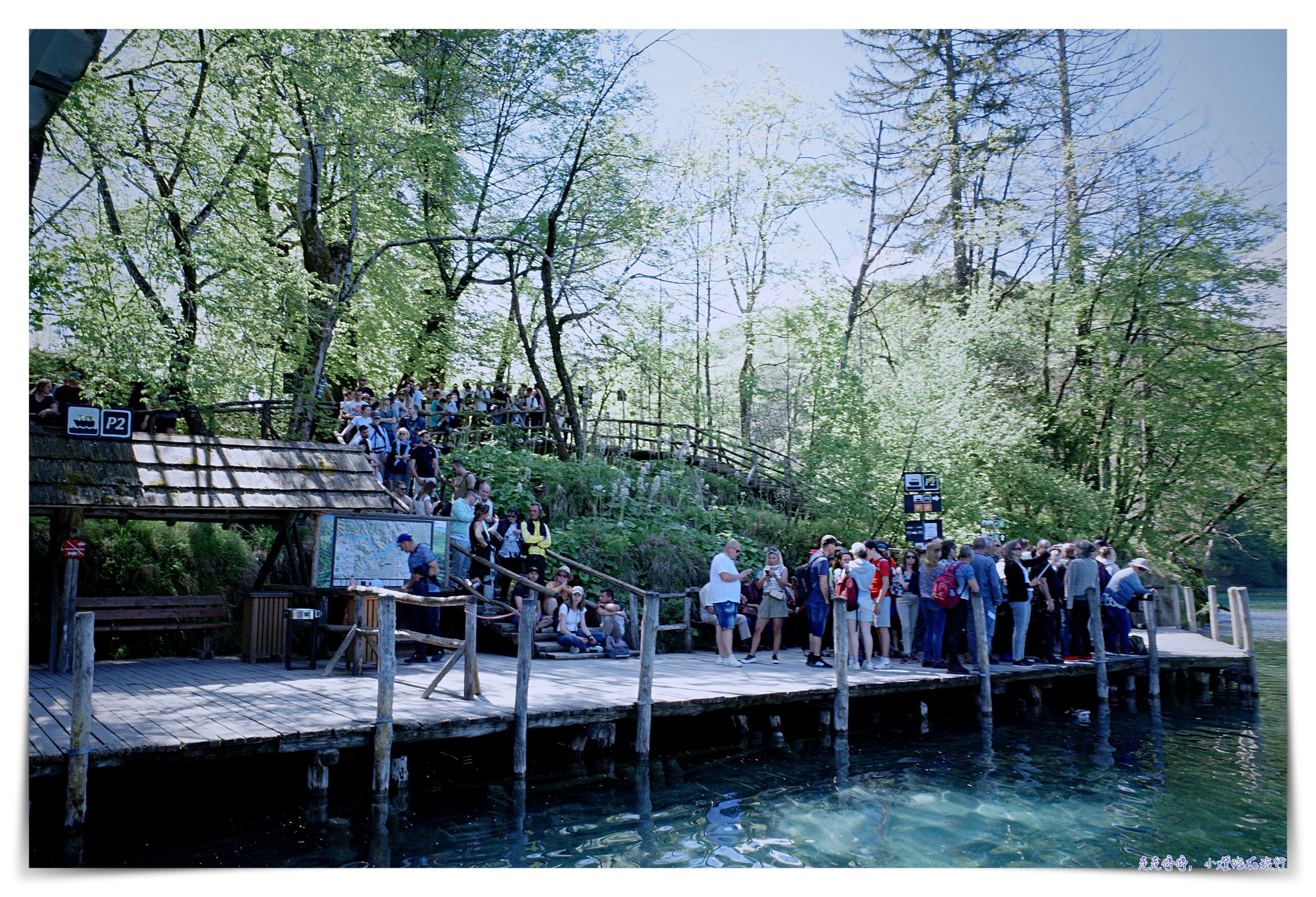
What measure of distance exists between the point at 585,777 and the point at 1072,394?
1986 centimetres

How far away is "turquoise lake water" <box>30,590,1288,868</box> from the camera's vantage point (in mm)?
6762

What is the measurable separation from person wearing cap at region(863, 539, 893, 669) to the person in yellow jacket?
14.1ft

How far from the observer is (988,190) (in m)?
25.6

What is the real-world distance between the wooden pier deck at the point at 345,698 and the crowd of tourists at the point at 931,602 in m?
0.47

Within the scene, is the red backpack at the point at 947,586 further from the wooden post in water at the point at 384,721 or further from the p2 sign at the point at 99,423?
the p2 sign at the point at 99,423

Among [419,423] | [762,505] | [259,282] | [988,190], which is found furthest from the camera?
[988,190]

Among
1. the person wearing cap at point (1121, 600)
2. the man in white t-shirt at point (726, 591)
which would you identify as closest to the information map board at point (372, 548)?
the man in white t-shirt at point (726, 591)

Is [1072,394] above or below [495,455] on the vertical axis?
above

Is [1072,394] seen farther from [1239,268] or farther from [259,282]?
[259,282]

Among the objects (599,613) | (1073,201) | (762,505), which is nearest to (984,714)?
(599,613)

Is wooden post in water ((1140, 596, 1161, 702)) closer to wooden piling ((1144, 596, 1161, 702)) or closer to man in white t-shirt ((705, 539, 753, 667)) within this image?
wooden piling ((1144, 596, 1161, 702))

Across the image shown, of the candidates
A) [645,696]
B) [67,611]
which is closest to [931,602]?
[645,696]

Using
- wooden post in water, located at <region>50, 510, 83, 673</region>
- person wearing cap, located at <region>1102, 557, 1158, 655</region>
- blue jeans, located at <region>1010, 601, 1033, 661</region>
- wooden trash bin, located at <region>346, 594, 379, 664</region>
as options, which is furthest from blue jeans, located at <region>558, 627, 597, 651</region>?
person wearing cap, located at <region>1102, 557, 1158, 655</region>

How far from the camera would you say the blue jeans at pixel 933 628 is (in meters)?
12.2
